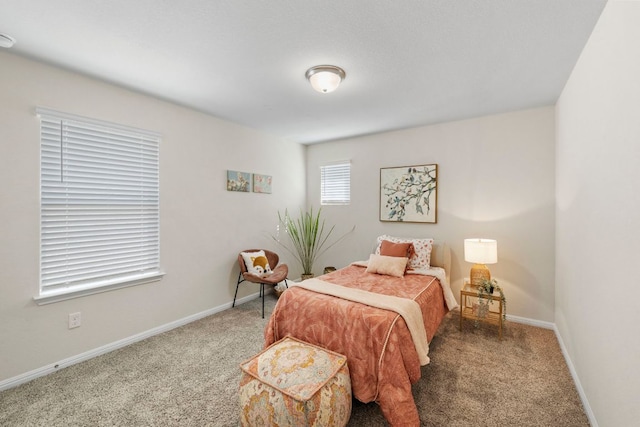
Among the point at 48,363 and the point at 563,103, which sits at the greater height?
the point at 563,103

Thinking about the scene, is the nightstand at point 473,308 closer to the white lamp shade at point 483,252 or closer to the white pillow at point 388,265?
the white lamp shade at point 483,252

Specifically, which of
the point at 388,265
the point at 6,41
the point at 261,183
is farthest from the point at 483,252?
the point at 6,41

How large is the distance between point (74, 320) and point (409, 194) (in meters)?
4.06

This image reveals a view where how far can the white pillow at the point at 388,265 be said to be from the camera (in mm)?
3146

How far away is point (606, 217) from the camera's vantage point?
1.59 metres

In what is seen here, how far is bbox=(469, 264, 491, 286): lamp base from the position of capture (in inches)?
124

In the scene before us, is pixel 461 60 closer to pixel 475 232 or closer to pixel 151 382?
pixel 475 232

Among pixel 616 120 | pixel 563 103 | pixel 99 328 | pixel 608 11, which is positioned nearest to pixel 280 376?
pixel 99 328

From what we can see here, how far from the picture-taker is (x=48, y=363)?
7.66ft

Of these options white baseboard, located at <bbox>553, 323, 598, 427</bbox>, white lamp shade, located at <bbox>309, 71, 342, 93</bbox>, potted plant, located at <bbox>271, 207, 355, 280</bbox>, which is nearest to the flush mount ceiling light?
white lamp shade, located at <bbox>309, 71, 342, 93</bbox>

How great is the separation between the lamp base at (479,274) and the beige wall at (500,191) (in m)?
0.39

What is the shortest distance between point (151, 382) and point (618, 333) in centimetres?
309

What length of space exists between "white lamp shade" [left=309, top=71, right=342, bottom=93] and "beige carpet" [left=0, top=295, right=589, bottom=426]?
2.56m

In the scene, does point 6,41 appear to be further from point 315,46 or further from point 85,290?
point 315,46
